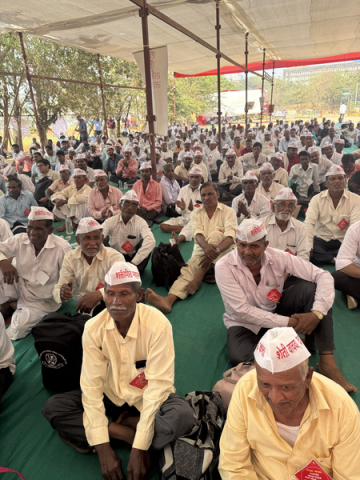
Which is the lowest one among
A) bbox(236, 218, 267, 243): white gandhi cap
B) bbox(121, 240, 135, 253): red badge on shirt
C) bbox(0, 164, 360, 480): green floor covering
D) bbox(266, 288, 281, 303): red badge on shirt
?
bbox(0, 164, 360, 480): green floor covering

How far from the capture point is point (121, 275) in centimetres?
199

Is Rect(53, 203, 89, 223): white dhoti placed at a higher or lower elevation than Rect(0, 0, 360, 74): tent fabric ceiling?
lower

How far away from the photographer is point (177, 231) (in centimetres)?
606

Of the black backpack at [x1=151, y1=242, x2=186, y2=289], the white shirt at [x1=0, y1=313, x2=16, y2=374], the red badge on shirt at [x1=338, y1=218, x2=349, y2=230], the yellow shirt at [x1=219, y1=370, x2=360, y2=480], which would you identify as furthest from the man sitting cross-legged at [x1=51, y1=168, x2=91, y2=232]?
the yellow shirt at [x1=219, y1=370, x2=360, y2=480]

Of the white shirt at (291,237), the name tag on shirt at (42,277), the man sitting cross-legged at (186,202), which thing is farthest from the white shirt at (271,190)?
the name tag on shirt at (42,277)

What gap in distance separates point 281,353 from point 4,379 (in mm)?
2229

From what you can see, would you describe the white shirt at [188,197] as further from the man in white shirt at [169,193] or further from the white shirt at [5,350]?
the white shirt at [5,350]

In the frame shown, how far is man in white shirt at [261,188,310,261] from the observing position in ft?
12.1

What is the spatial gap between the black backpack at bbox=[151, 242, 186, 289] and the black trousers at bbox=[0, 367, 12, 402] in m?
2.04

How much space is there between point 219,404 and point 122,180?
347 inches

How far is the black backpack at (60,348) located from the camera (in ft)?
7.93

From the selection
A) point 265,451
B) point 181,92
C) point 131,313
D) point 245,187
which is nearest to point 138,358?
point 131,313

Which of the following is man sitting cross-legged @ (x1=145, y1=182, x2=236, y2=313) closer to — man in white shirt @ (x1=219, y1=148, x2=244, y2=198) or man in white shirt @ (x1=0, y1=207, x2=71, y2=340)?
man in white shirt @ (x1=0, y1=207, x2=71, y2=340)

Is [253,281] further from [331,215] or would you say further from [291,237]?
[331,215]
